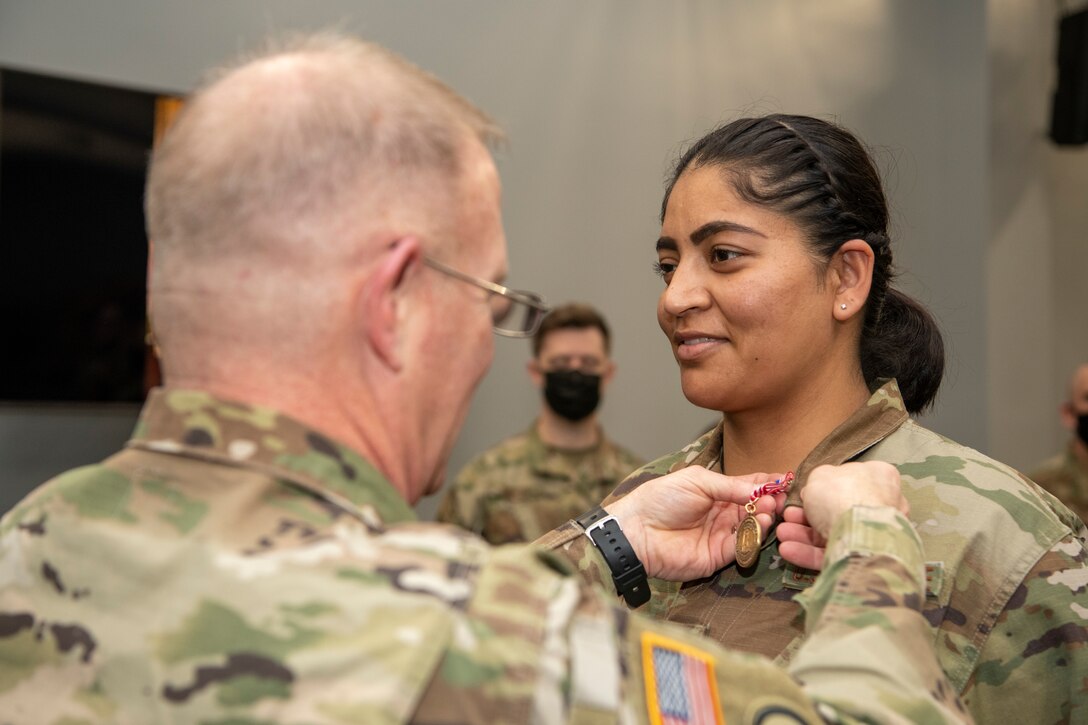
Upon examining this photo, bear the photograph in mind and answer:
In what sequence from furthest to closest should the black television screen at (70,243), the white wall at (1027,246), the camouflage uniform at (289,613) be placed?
1. the white wall at (1027,246)
2. the black television screen at (70,243)
3. the camouflage uniform at (289,613)

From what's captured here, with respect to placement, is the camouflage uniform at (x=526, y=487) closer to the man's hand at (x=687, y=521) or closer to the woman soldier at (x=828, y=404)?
the woman soldier at (x=828, y=404)

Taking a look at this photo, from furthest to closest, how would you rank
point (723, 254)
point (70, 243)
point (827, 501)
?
point (70, 243), point (723, 254), point (827, 501)

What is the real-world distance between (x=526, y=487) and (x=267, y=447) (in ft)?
12.0

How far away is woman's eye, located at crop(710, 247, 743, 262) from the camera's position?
1.75m

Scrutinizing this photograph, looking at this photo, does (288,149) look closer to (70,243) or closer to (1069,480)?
(70,243)

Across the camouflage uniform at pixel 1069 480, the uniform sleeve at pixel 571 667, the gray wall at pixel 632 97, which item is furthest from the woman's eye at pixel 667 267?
the camouflage uniform at pixel 1069 480

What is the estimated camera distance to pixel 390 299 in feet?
3.56

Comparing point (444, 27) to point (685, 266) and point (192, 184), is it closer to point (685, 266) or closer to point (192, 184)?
point (685, 266)

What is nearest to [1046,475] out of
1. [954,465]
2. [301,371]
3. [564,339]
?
[564,339]

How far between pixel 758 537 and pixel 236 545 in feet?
2.97

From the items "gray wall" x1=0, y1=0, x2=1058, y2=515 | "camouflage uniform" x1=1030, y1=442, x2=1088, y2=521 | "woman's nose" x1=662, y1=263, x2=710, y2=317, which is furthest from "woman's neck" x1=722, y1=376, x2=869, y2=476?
"camouflage uniform" x1=1030, y1=442, x2=1088, y2=521

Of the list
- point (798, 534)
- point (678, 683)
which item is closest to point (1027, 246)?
point (798, 534)

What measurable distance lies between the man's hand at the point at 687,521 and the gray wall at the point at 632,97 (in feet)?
7.40

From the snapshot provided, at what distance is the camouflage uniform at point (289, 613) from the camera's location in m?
0.91
